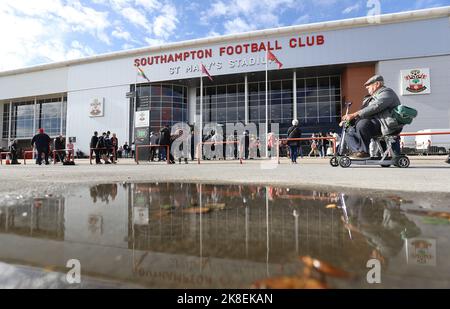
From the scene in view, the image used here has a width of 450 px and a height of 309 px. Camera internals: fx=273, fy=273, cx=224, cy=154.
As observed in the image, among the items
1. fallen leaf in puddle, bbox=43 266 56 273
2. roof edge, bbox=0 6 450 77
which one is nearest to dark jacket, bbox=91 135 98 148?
fallen leaf in puddle, bbox=43 266 56 273

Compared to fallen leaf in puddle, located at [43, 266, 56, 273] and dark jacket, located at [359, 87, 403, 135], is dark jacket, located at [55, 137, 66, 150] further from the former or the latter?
fallen leaf in puddle, located at [43, 266, 56, 273]

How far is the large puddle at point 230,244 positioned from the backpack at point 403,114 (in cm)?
480

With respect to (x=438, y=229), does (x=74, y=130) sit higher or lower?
higher

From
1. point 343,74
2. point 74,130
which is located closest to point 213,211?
point 343,74

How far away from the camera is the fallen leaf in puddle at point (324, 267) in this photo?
0.97 metres

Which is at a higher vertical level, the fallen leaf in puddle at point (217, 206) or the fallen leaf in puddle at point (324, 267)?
the fallen leaf in puddle at point (217, 206)

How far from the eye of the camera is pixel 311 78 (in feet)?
88.8

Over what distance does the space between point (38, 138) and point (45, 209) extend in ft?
44.1

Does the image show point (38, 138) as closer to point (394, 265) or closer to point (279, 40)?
point (394, 265)

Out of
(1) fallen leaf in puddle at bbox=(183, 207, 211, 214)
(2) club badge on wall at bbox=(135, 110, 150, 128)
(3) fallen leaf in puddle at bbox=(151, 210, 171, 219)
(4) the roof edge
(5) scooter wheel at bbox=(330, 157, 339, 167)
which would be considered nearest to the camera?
(3) fallen leaf in puddle at bbox=(151, 210, 171, 219)

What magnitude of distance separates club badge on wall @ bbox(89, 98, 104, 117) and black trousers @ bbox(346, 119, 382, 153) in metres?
28.5

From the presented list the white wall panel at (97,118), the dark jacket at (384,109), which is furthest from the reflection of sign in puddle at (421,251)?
the white wall panel at (97,118)

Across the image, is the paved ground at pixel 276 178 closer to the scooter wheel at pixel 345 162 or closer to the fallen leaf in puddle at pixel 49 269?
the scooter wheel at pixel 345 162

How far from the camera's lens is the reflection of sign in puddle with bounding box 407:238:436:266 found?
1082 mm
